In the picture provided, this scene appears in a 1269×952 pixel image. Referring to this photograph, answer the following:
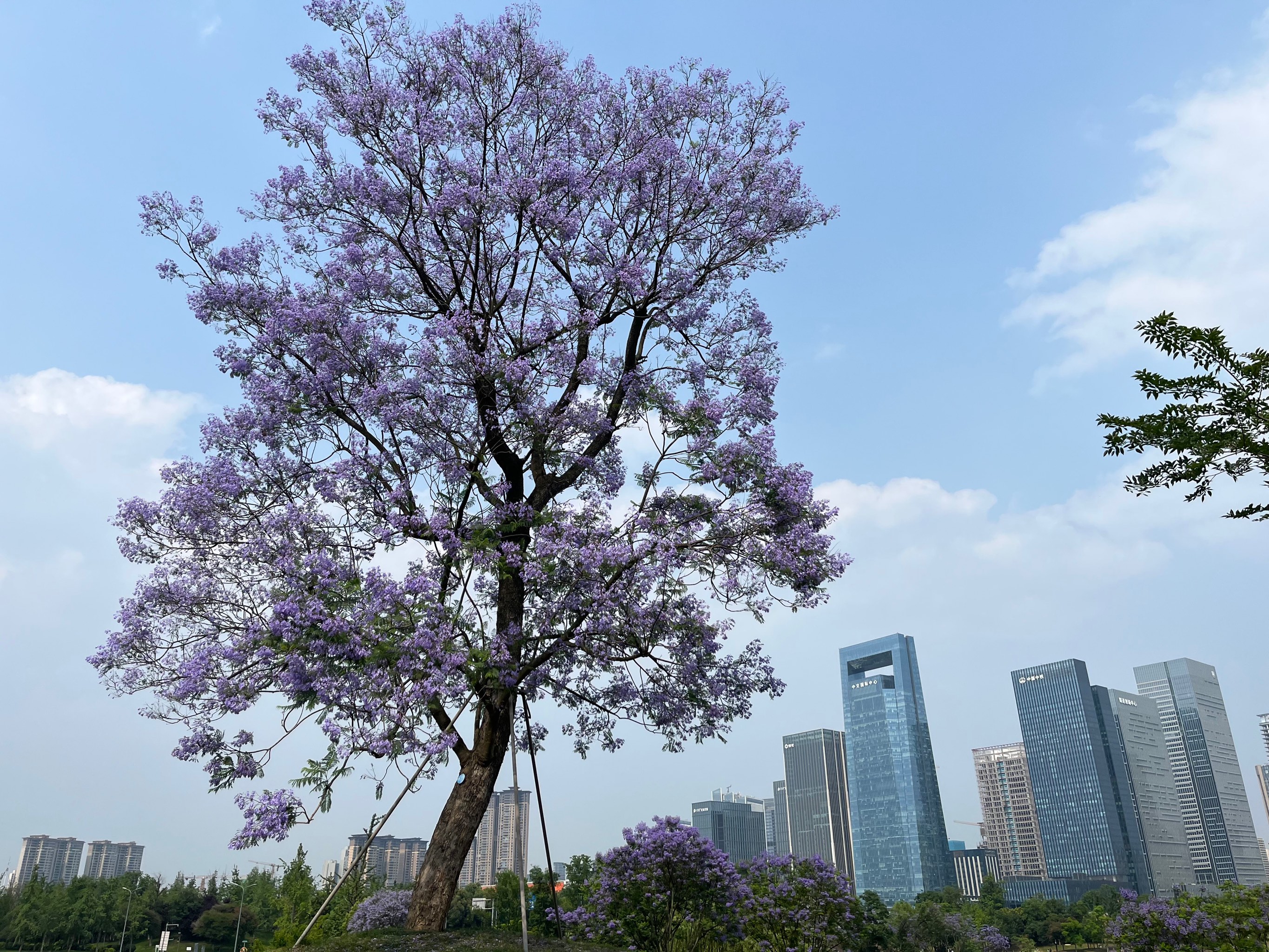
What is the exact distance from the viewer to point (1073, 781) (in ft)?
499

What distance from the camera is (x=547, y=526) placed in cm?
971

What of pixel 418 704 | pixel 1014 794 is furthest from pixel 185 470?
pixel 1014 794

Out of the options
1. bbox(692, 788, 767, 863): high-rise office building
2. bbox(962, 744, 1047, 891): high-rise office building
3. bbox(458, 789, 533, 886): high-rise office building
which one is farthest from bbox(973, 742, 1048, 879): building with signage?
bbox(458, 789, 533, 886): high-rise office building

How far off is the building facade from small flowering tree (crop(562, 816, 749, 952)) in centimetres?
16811

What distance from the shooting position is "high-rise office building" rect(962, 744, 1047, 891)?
169625 mm

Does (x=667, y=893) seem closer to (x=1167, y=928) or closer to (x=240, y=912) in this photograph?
(x=1167, y=928)

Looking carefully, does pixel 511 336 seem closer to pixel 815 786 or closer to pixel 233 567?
pixel 233 567

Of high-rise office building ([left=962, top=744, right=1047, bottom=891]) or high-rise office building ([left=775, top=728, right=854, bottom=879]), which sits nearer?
high-rise office building ([left=962, top=744, right=1047, bottom=891])

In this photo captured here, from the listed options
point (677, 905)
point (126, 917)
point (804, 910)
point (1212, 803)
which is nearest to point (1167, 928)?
point (804, 910)

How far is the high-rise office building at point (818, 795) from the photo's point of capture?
180250 millimetres

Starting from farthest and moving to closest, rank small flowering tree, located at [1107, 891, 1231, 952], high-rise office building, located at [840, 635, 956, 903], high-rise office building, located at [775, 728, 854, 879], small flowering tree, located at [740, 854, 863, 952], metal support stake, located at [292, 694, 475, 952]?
1. high-rise office building, located at [775, 728, 854, 879]
2. high-rise office building, located at [840, 635, 956, 903]
3. small flowering tree, located at [740, 854, 863, 952]
4. small flowering tree, located at [1107, 891, 1231, 952]
5. metal support stake, located at [292, 694, 475, 952]

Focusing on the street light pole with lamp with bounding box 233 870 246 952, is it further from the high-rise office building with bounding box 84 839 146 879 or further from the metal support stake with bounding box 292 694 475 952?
the high-rise office building with bounding box 84 839 146 879

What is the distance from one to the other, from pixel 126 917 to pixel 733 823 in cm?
13444

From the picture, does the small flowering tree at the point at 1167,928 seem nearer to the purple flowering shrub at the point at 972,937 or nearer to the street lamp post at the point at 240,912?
the purple flowering shrub at the point at 972,937
